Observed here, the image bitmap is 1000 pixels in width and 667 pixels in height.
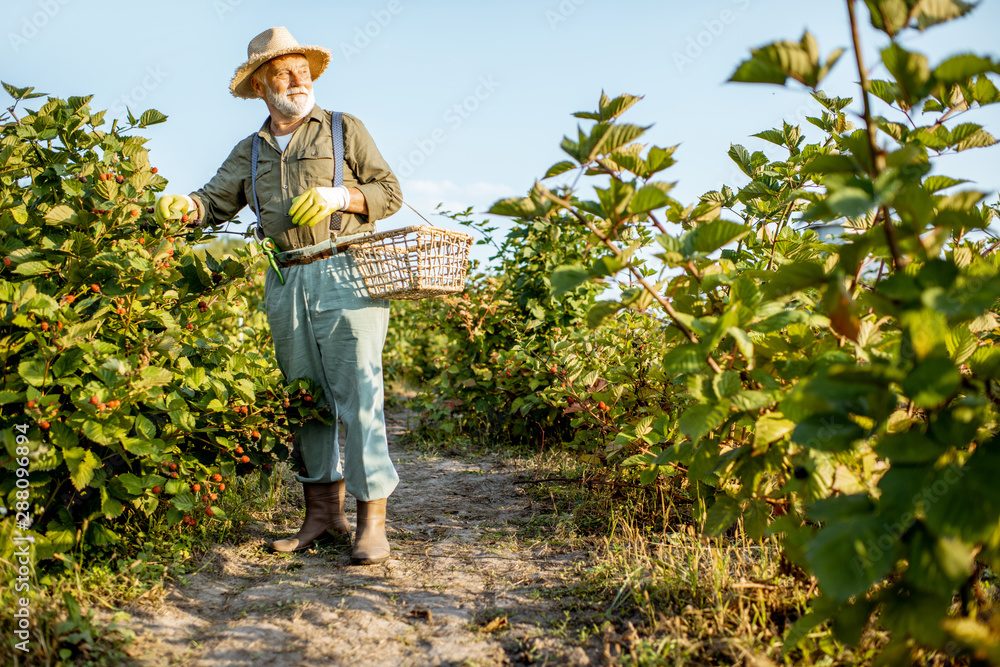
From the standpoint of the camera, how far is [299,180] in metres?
2.63

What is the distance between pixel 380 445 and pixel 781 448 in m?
1.53

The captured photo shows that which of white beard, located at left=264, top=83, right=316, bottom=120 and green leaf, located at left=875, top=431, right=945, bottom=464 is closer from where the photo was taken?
green leaf, located at left=875, top=431, right=945, bottom=464

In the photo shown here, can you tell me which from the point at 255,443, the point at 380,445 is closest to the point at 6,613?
the point at 255,443

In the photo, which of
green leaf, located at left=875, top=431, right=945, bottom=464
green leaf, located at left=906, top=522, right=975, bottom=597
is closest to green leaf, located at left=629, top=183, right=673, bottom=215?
green leaf, located at left=875, top=431, right=945, bottom=464

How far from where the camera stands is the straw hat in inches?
106

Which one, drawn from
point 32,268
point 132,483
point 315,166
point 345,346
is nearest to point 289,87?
point 315,166

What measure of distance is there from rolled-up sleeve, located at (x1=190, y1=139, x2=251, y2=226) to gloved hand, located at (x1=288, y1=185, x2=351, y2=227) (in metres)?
0.47

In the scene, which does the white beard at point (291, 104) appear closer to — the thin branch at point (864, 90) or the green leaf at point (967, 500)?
the thin branch at point (864, 90)

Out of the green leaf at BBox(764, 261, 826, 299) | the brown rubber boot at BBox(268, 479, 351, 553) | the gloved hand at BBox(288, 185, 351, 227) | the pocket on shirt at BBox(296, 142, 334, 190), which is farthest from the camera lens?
the brown rubber boot at BBox(268, 479, 351, 553)

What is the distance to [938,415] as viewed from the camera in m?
1.16

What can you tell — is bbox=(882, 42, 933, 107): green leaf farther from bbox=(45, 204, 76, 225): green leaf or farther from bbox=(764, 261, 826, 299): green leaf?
bbox=(45, 204, 76, 225): green leaf

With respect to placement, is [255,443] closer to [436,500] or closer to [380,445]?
→ [380,445]

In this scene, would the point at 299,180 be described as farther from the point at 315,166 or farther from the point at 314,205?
the point at 314,205

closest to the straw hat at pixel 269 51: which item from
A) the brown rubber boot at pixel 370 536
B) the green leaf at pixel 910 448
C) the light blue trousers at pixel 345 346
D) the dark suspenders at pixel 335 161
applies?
the dark suspenders at pixel 335 161
